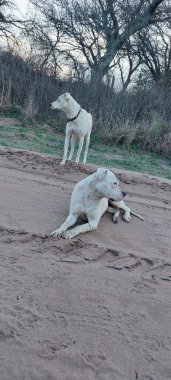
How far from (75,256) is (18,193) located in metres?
2.09

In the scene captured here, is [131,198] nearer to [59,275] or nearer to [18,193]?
[18,193]

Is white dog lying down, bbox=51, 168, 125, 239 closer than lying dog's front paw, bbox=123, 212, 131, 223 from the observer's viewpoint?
Yes

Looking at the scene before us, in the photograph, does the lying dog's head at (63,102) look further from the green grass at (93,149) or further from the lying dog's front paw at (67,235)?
the lying dog's front paw at (67,235)

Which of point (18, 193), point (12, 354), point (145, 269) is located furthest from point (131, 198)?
point (12, 354)

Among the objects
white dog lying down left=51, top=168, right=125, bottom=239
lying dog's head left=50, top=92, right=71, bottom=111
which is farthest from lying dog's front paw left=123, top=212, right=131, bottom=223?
lying dog's head left=50, top=92, right=71, bottom=111

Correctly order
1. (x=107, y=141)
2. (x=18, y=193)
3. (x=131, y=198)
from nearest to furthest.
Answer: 1. (x=18, y=193)
2. (x=131, y=198)
3. (x=107, y=141)

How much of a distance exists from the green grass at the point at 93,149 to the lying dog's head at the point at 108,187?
4152 millimetres

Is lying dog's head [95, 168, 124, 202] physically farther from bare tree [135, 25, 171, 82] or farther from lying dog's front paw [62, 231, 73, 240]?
bare tree [135, 25, 171, 82]

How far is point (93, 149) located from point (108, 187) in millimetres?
6402

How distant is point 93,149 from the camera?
11.1 meters

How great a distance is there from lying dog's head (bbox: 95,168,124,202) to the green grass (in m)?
4.15

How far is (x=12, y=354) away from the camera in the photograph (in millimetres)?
2615

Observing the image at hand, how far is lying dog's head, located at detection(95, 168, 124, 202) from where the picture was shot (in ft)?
15.9

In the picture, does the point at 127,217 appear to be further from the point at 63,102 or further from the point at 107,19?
the point at 107,19
